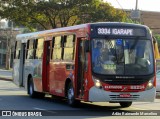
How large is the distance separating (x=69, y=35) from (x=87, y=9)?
2008cm

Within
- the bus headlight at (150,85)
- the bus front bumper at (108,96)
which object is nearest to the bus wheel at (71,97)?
the bus front bumper at (108,96)

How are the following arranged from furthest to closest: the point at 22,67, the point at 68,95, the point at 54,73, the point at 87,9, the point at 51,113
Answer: the point at 87,9
the point at 22,67
the point at 54,73
the point at 68,95
the point at 51,113

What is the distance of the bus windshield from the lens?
17.0m

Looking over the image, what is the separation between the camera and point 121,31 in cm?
1759

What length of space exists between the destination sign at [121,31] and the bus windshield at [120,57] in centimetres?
25

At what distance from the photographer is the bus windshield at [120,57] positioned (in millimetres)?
17016

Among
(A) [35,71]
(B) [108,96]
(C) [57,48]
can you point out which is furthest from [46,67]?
(B) [108,96]

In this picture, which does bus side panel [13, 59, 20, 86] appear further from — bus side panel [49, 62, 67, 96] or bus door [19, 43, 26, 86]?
bus side panel [49, 62, 67, 96]

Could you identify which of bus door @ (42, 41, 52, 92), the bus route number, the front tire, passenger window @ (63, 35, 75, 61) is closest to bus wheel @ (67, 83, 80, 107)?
passenger window @ (63, 35, 75, 61)

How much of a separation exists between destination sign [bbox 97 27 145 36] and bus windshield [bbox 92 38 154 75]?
254mm

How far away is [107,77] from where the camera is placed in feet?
55.3

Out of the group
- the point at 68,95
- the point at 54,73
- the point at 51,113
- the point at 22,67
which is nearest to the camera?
the point at 51,113

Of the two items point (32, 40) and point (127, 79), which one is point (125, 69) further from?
point (32, 40)

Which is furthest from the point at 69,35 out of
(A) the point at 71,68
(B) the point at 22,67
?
(B) the point at 22,67
